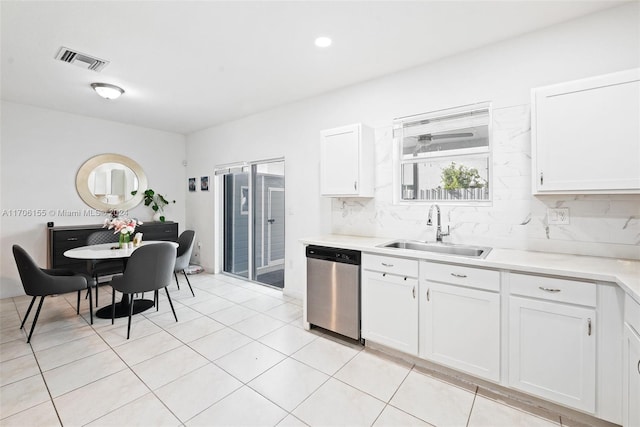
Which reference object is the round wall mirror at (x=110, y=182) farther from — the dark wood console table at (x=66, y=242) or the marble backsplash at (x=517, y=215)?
the marble backsplash at (x=517, y=215)

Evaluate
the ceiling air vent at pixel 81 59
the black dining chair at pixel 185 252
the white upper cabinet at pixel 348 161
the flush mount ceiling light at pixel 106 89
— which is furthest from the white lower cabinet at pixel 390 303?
the flush mount ceiling light at pixel 106 89

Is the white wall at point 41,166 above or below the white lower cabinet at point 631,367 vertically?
above

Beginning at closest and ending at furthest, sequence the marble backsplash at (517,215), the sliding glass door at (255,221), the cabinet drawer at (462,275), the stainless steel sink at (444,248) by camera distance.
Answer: the cabinet drawer at (462,275) → the marble backsplash at (517,215) → the stainless steel sink at (444,248) → the sliding glass door at (255,221)

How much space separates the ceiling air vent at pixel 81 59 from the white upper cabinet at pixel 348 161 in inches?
90.4

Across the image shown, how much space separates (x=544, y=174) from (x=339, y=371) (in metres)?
2.07

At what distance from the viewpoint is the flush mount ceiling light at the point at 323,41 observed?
2459 millimetres

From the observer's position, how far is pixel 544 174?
204cm

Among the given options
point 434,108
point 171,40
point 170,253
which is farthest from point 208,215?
point 434,108

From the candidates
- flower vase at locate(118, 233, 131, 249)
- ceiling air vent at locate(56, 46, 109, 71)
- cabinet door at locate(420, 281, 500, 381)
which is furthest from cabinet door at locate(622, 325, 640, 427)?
ceiling air vent at locate(56, 46, 109, 71)

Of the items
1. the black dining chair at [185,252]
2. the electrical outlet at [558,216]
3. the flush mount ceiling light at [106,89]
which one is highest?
the flush mount ceiling light at [106,89]

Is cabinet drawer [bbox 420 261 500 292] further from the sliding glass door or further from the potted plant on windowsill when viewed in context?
the sliding glass door

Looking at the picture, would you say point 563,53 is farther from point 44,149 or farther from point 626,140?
point 44,149

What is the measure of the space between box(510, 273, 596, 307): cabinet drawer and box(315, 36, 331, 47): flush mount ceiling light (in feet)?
7.49

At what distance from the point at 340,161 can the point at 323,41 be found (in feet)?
3.63
